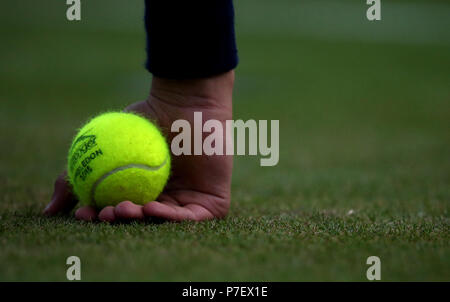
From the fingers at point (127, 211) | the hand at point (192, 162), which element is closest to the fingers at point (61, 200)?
the hand at point (192, 162)

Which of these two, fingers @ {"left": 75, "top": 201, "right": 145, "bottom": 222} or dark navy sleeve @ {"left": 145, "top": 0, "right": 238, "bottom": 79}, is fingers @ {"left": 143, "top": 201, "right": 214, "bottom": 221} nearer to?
fingers @ {"left": 75, "top": 201, "right": 145, "bottom": 222}

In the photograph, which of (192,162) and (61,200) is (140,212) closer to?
(192,162)

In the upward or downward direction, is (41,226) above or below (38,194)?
below

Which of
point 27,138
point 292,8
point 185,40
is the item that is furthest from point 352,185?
point 292,8

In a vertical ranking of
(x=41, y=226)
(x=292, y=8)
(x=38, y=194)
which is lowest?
(x=41, y=226)

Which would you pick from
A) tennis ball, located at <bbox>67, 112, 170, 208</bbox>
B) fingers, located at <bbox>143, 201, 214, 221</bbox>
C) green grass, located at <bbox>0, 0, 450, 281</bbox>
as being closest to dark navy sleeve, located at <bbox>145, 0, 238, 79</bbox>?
tennis ball, located at <bbox>67, 112, 170, 208</bbox>
